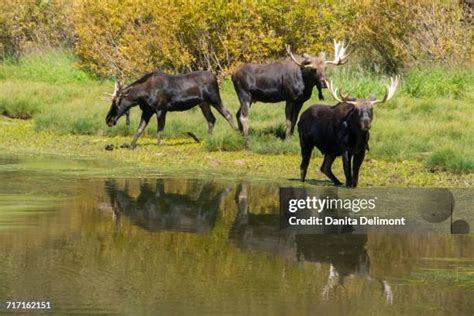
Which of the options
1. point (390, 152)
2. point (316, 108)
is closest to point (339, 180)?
point (316, 108)

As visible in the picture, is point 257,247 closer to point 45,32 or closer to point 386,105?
point 386,105

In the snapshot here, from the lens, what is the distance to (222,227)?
534 inches

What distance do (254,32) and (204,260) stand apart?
57.4ft

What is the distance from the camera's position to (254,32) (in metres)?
28.4

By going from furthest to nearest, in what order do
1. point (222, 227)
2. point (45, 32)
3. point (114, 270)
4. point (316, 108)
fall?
point (45, 32) → point (316, 108) → point (222, 227) → point (114, 270)

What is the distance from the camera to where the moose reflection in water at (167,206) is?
1374 centimetres

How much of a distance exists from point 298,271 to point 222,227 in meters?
2.67

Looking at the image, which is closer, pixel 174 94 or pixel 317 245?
pixel 317 245

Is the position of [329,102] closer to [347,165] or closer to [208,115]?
[208,115]

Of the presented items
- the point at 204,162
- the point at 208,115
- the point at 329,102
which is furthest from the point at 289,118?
the point at 329,102

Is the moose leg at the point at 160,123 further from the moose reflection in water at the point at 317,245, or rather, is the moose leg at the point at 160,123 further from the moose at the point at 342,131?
the moose reflection in water at the point at 317,245

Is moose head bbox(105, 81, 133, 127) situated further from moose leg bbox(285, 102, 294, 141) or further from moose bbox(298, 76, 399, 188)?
moose bbox(298, 76, 399, 188)

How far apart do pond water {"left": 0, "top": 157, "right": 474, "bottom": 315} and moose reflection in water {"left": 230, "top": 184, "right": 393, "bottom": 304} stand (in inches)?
0.5

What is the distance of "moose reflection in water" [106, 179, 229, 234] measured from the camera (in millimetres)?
13742
